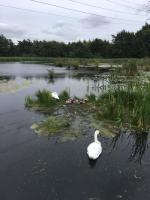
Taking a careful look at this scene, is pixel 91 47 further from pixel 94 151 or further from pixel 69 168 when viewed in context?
pixel 69 168

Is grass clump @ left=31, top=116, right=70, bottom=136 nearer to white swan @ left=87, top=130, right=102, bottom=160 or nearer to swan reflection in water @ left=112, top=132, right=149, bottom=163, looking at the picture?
swan reflection in water @ left=112, top=132, right=149, bottom=163

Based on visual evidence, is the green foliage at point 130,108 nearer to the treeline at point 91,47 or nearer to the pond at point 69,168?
the pond at point 69,168

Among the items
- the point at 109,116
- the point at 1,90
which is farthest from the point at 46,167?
the point at 1,90

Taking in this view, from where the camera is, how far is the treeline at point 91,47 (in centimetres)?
5875

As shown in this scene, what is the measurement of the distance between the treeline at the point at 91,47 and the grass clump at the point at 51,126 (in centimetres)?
4920

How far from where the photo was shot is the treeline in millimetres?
58750

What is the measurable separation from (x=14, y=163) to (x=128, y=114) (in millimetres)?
4691

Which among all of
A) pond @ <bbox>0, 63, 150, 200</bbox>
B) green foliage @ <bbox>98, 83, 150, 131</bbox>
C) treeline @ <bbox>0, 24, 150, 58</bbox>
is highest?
treeline @ <bbox>0, 24, 150, 58</bbox>

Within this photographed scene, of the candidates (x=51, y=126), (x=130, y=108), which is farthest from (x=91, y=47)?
(x=51, y=126)

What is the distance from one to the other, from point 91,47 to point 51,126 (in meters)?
62.4

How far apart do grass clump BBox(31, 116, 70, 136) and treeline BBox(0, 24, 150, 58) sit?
49204 mm

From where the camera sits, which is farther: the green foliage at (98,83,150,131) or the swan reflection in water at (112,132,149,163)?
the green foliage at (98,83,150,131)

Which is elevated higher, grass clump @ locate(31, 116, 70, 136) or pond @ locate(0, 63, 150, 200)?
grass clump @ locate(31, 116, 70, 136)

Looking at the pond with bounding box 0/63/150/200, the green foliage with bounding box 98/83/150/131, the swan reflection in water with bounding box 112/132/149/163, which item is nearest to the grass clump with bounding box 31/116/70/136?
the pond with bounding box 0/63/150/200
